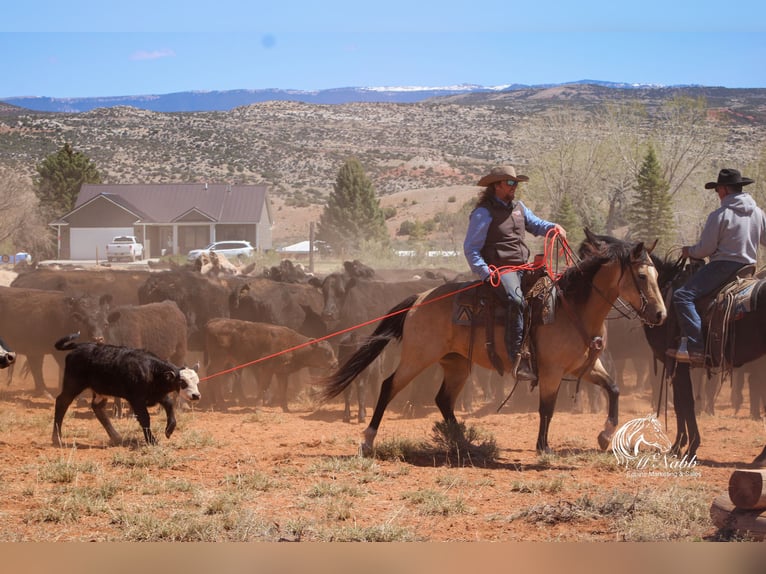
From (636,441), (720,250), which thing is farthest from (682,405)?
(720,250)

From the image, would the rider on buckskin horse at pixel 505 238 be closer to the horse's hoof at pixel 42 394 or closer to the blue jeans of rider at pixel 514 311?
the blue jeans of rider at pixel 514 311

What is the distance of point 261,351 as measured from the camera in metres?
14.2

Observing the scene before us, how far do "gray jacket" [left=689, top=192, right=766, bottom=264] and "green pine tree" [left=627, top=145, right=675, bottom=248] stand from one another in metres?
13.3

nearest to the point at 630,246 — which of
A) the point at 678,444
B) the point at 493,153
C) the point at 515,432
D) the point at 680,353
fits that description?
the point at 680,353

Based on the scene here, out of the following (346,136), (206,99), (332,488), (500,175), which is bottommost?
(332,488)

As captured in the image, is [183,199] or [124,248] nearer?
[124,248]

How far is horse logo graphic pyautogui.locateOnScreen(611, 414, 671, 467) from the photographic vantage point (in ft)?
29.3

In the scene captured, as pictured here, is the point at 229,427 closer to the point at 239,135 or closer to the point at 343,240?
the point at 343,240

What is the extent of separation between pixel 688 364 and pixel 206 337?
800 cm

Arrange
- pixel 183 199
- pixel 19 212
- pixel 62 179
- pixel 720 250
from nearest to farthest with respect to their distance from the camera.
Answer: pixel 720 250
pixel 19 212
pixel 62 179
pixel 183 199

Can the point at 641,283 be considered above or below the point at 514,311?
above

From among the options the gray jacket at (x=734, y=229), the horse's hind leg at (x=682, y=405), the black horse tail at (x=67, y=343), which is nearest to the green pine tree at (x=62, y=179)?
the black horse tail at (x=67, y=343)

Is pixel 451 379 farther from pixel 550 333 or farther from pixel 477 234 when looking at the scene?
pixel 477 234

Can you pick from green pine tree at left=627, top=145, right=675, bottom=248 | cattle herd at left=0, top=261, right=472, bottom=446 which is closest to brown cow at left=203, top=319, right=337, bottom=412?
cattle herd at left=0, top=261, right=472, bottom=446
